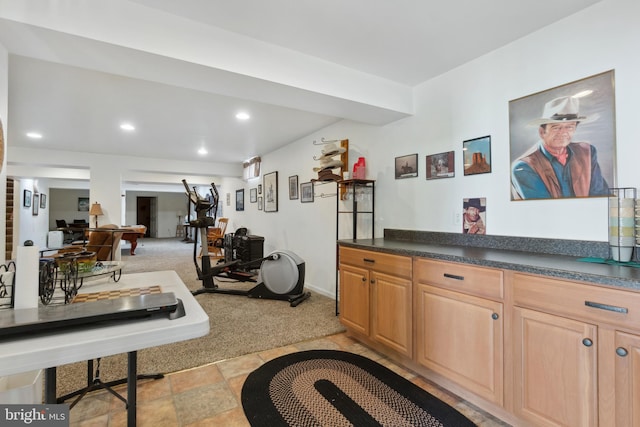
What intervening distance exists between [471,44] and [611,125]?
1.06 meters

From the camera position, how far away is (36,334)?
2.81ft

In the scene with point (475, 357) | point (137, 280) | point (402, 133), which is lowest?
point (475, 357)

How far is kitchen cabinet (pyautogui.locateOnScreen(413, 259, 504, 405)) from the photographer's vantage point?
66.7 inches

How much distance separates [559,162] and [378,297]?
5.14 ft

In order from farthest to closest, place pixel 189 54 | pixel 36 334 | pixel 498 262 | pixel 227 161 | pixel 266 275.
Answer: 1. pixel 227 161
2. pixel 266 275
3. pixel 189 54
4. pixel 498 262
5. pixel 36 334

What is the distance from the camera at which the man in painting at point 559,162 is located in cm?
181

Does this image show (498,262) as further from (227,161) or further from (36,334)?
(227,161)

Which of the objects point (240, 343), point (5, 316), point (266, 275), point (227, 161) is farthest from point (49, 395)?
point (227, 161)

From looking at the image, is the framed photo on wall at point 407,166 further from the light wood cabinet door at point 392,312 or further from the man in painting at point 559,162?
the light wood cabinet door at point 392,312

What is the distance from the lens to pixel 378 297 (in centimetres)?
246

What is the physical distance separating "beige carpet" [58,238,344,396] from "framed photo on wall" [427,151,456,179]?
178 centimetres

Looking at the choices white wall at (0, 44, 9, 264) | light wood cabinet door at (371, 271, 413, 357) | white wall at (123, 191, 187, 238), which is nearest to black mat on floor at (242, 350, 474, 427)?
light wood cabinet door at (371, 271, 413, 357)

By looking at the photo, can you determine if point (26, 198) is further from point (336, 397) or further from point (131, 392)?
point (336, 397)

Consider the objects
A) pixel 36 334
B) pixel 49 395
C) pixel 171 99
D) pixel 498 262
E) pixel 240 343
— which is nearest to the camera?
pixel 36 334
